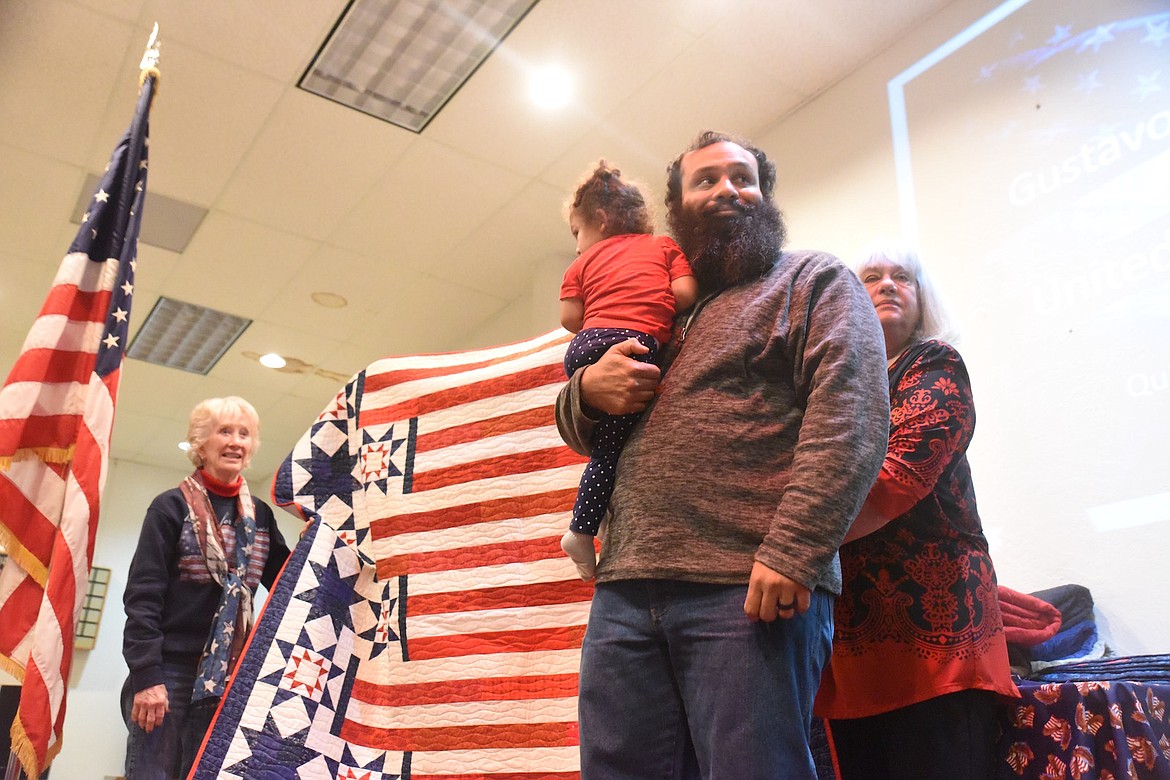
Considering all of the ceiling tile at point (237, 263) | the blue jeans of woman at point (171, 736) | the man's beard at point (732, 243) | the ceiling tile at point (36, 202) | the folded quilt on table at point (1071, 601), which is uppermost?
the ceiling tile at point (36, 202)

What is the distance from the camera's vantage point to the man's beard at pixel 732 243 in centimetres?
129

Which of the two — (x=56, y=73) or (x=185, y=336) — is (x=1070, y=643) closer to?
(x=56, y=73)

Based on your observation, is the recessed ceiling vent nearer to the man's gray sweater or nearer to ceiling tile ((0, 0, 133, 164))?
ceiling tile ((0, 0, 133, 164))

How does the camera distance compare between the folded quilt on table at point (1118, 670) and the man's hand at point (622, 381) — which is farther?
the folded quilt on table at point (1118, 670)

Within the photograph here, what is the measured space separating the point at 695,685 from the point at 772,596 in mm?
144

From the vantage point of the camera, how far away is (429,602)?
5.99ft

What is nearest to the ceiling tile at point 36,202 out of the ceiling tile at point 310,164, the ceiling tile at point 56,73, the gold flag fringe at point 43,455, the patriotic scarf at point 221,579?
the ceiling tile at point 56,73

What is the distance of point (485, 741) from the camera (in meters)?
1.69

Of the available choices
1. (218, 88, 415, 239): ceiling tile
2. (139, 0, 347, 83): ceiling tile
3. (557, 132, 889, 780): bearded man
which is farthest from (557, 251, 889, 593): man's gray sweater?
(218, 88, 415, 239): ceiling tile

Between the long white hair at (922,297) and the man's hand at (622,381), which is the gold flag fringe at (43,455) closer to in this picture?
the man's hand at (622,381)

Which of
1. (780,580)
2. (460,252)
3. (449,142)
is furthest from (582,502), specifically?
(460,252)

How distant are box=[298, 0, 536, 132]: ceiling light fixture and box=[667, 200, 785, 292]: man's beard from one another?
6.52 feet

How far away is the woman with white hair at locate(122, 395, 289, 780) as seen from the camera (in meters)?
2.07

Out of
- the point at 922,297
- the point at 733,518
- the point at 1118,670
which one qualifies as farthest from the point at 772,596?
the point at 922,297
